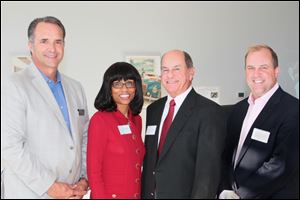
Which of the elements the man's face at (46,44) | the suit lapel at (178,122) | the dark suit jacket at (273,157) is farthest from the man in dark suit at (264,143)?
the man's face at (46,44)

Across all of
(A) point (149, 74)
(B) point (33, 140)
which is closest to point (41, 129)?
(B) point (33, 140)

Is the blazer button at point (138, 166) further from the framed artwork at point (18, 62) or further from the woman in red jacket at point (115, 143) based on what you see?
the framed artwork at point (18, 62)

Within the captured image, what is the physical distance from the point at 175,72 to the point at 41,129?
87 cm

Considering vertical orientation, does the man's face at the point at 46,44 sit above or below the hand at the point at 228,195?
above

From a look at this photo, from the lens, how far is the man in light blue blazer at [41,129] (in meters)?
1.75

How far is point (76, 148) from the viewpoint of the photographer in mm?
1945

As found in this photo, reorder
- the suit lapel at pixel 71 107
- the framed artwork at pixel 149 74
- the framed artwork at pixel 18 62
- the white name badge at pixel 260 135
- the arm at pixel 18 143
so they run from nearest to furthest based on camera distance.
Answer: the arm at pixel 18 143 → the white name badge at pixel 260 135 → the suit lapel at pixel 71 107 → the framed artwork at pixel 18 62 → the framed artwork at pixel 149 74

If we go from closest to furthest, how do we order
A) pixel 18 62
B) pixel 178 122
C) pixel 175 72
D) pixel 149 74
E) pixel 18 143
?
pixel 18 143 < pixel 178 122 < pixel 175 72 < pixel 18 62 < pixel 149 74

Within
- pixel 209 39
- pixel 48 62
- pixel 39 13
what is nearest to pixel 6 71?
pixel 39 13

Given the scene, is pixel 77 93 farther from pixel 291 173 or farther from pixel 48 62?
pixel 291 173

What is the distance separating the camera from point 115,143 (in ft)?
6.37

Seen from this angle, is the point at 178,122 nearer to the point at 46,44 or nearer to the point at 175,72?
the point at 175,72

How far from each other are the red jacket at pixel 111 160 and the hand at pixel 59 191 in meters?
0.14

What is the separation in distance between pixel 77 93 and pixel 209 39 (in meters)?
2.81
